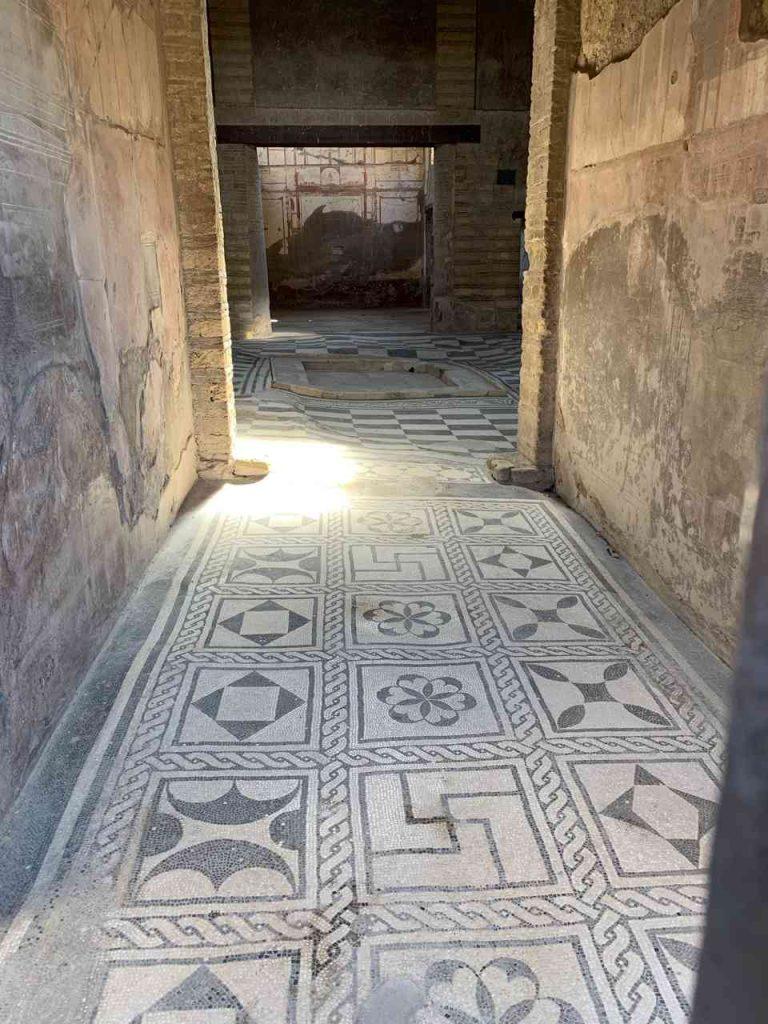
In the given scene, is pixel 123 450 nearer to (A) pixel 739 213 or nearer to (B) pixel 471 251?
(A) pixel 739 213

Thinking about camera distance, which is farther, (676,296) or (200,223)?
(200,223)

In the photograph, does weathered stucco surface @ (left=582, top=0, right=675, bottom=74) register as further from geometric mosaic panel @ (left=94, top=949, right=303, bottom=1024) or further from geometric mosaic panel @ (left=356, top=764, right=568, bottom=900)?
geometric mosaic panel @ (left=94, top=949, right=303, bottom=1024)

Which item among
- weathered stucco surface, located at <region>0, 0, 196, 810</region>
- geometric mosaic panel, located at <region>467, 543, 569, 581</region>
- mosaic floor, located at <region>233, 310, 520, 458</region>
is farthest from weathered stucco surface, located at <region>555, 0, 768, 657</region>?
mosaic floor, located at <region>233, 310, 520, 458</region>

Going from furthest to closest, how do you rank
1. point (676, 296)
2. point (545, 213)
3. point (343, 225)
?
1. point (343, 225)
2. point (545, 213)
3. point (676, 296)

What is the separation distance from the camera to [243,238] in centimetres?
950

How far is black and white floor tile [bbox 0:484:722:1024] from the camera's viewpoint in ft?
4.10

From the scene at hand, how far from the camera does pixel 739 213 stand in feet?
6.71

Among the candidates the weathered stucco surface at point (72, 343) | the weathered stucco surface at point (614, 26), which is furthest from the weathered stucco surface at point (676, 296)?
the weathered stucco surface at point (72, 343)

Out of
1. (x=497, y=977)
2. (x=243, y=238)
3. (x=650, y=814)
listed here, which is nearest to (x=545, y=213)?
(x=650, y=814)

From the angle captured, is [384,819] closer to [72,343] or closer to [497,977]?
[497,977]

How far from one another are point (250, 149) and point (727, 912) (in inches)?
403

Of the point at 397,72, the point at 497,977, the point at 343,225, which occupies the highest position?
the point at 397,72

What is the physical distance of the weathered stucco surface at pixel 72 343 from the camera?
1683 millimetres

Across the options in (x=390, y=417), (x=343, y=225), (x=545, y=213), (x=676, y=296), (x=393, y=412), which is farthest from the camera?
(x=343, y=225)
